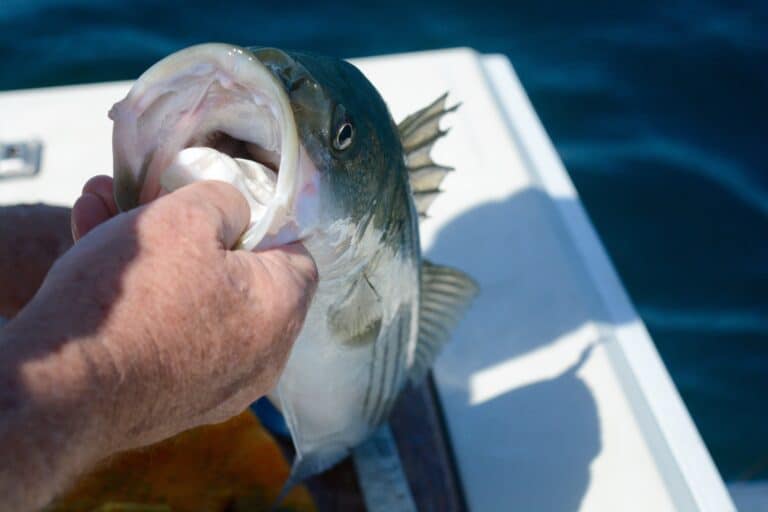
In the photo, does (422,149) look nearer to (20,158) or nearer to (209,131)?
(209,131)

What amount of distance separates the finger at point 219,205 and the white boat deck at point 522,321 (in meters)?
1.01

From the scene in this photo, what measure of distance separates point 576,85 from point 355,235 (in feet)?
10.6

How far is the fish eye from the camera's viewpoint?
1.35 m

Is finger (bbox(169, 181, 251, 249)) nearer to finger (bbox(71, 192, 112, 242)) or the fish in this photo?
the fish

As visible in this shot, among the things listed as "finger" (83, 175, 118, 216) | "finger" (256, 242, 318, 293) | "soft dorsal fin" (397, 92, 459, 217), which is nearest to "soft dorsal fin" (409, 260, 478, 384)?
"soft dorsal fin" (397, 92, 459, 217)

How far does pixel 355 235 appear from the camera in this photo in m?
1.46

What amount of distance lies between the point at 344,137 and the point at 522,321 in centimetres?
105

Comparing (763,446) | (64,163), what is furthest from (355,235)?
(763,446)

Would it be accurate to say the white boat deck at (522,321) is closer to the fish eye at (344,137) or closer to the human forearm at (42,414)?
the fish eye at (344,137)

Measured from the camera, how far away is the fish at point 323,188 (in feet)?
3.76

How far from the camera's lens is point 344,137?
1.37m

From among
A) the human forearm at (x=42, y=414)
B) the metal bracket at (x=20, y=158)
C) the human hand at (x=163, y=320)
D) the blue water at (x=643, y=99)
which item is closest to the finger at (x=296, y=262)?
the human hand at (x=163, y=320)

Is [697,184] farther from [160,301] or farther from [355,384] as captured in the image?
[160,301]

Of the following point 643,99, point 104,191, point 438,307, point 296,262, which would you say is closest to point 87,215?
point 104,191
